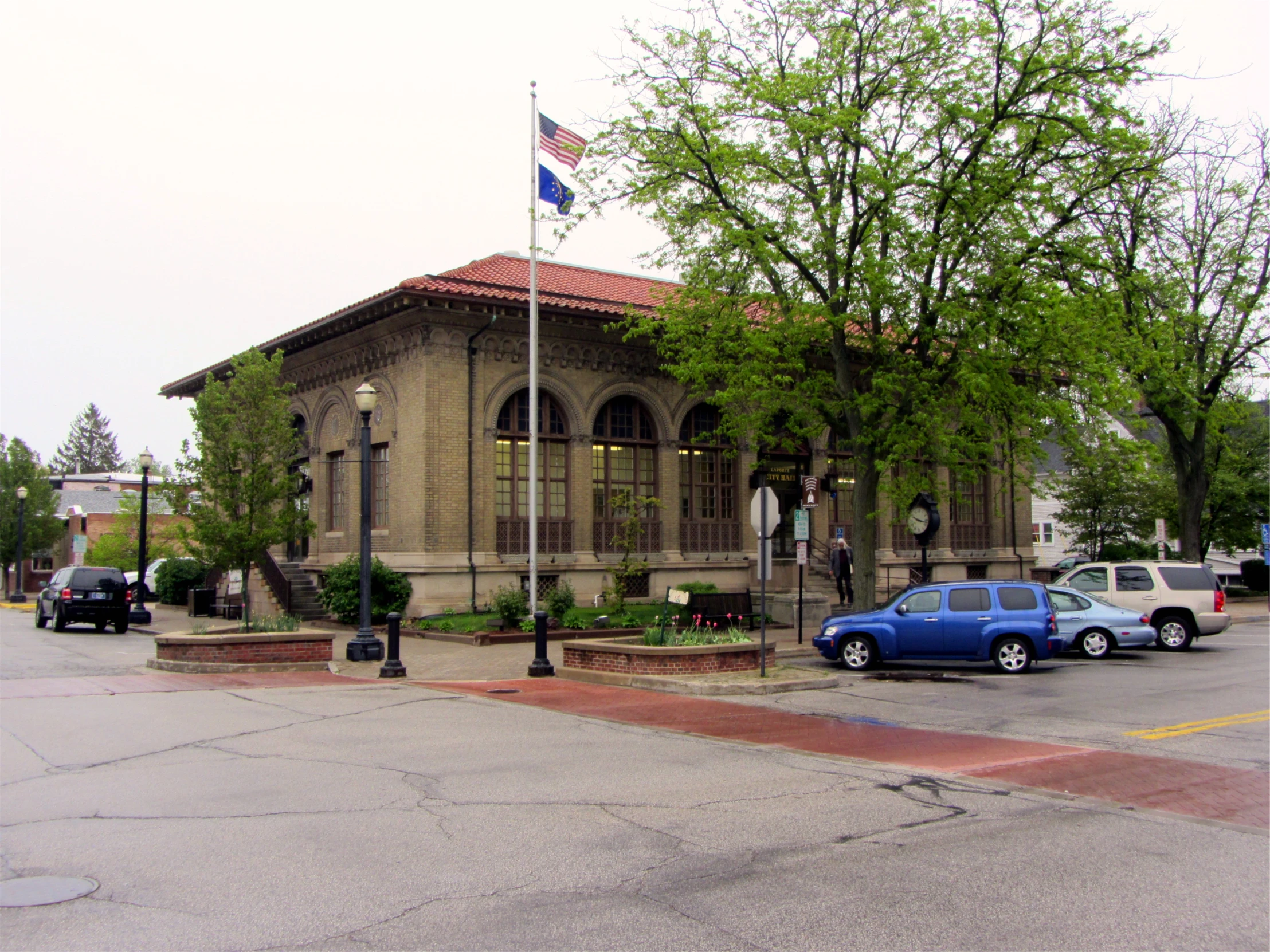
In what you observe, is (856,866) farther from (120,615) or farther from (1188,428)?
(1188,428)

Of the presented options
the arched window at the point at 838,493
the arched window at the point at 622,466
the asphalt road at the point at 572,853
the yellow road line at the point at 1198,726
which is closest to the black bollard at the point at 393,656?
the asphalt road at the point at 572,853

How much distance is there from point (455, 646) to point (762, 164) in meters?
11.7

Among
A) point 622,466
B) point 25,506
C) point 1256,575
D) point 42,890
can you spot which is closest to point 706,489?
point 622,466

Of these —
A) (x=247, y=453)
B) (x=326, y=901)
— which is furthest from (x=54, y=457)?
(x=326, y=901)

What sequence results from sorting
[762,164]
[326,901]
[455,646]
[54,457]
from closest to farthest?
[326,901] → [762,164] → [455,646] → [54,457]

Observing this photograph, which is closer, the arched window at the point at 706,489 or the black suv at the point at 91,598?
the black suv at the point at 91,598

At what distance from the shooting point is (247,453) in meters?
20.7

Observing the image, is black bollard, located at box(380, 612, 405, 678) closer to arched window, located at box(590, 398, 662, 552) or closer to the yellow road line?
the yellow road line

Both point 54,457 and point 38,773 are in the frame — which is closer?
point 38,773

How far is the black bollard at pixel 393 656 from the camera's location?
1680 cm

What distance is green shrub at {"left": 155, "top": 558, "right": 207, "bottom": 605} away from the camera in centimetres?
3550

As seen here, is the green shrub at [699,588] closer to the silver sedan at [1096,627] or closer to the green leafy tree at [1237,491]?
the silver sedan at [1096,627]

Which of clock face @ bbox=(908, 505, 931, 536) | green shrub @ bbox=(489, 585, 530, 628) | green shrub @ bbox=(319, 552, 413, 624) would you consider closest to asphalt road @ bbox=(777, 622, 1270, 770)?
clock face @ bbox=(908, 505, 931, 536)

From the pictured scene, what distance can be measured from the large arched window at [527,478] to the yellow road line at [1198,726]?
57.1ft
